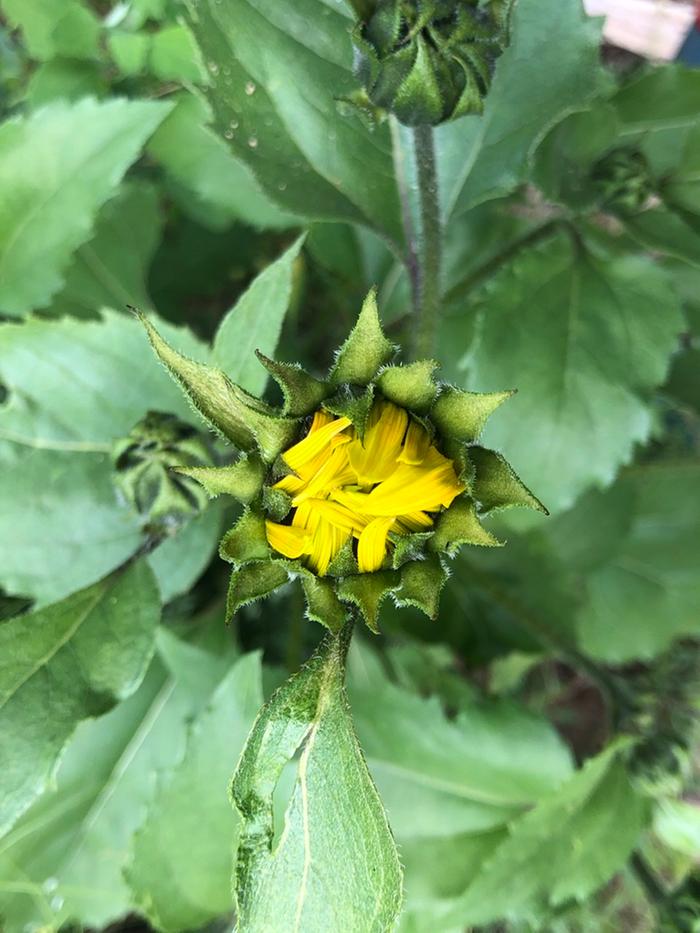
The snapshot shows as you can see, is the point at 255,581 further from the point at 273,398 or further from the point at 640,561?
the point at 640,561

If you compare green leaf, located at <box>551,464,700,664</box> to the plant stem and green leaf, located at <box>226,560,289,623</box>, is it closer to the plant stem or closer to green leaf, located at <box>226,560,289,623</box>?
the plant stem

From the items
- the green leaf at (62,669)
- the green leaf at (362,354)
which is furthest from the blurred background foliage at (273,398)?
the green leaf at (362,354)

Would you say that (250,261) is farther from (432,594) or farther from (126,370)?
(432,594)

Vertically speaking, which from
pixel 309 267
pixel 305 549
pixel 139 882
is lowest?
pixel 139 882

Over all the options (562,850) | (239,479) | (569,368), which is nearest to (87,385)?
(239,479)

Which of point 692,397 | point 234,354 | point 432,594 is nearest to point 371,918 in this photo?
point 432,594

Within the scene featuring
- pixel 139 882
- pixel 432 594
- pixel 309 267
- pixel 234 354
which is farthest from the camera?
pixel 309 267

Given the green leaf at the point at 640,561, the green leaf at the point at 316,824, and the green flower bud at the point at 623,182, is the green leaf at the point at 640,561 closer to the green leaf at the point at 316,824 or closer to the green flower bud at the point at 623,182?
the green flower bud at the point at 623,182
